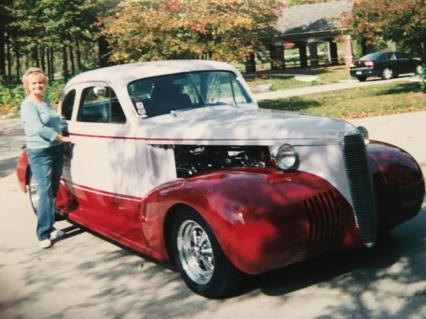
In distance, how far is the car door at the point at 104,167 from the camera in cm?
557

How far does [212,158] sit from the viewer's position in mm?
5266

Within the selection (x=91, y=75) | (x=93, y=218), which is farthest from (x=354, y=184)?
(x=91, y=75)

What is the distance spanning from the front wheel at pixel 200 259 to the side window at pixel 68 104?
105 inches

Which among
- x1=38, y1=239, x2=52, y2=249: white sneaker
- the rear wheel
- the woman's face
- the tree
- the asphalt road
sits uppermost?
the tree

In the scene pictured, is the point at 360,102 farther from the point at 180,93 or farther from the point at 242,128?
the point at 242,128

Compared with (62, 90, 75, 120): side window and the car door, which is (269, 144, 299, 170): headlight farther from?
(62, 90, 75, 120): side window

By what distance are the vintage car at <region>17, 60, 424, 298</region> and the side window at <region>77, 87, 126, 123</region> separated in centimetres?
1

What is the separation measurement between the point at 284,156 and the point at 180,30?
13.7 meters

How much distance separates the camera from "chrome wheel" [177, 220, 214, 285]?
4.58m

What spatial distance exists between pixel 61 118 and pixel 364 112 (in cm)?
1206

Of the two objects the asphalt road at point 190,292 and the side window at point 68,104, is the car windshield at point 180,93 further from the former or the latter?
the asphalt road at point 190,292

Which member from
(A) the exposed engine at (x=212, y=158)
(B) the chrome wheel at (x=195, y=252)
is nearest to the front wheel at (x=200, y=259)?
(B) the chrome wheel at (x=195, y=252)

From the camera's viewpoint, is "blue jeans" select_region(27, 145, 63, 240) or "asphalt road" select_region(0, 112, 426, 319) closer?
"asphalt road" select_region(0, 112, 426, 319)

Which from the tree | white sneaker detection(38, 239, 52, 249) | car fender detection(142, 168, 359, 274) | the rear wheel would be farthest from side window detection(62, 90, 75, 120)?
the rear wheel
